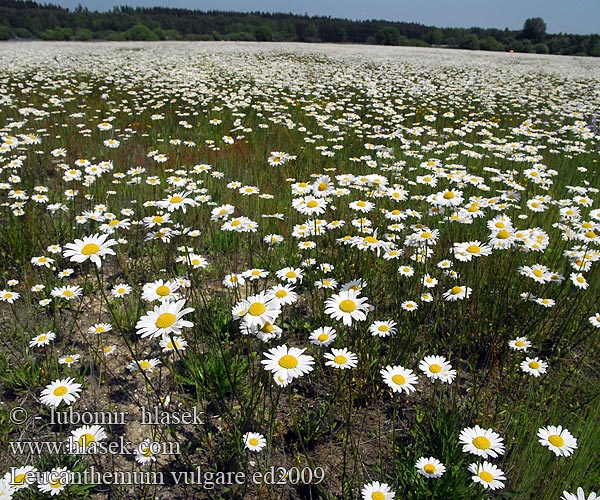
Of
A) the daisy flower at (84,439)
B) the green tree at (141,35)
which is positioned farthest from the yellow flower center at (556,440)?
the green tree at (141,35)

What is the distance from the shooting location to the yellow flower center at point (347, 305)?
2.29m

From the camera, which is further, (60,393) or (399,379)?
(60,393)

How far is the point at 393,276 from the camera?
3.95 m

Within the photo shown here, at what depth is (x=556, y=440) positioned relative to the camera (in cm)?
195

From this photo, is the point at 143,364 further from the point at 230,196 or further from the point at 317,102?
the point at 317,102

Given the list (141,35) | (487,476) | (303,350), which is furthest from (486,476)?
(141,35)

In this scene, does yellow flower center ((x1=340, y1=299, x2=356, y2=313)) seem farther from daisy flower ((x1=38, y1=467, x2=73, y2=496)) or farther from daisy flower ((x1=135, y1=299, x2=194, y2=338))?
daisy flower ((x1=38, y1=467, x2=73, y2=496))

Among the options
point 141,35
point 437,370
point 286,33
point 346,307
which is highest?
point 286,33

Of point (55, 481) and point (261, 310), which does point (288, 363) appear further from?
point (55, 481)

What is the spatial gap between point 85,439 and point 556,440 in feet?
8.32

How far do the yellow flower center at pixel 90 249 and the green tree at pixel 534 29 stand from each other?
308ft

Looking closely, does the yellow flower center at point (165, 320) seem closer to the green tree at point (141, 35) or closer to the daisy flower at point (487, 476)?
the daisy flower at point (487, 476)

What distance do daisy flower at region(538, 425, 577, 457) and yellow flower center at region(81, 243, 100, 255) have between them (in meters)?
2.57

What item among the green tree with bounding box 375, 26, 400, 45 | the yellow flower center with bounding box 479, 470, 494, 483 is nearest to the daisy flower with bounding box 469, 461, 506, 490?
the yellow flower center with bounding box 479, 470, 494, 483
